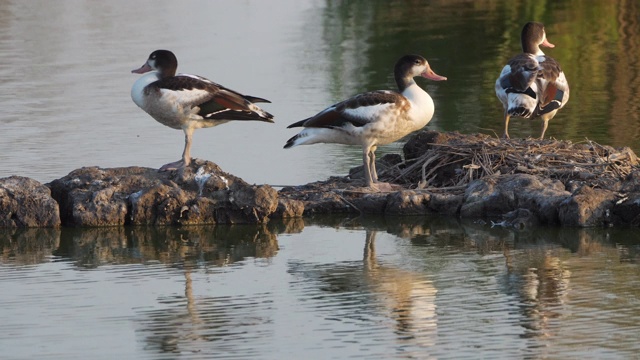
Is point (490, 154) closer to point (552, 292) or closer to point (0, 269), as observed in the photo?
point (552, 292)

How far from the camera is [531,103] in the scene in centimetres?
1470

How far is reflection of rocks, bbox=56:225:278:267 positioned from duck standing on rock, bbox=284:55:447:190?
1.20m

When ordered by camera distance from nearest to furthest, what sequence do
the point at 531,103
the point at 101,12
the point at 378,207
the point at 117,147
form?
the point at 378,207 → the point at 531,103 → the point at 117,147 → the point at 101,12

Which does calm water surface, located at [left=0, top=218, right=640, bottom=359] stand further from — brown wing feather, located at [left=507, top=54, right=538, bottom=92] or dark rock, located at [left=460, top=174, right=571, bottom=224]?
brown wing feather, located at [left=507, top=54, right=538, bottom=92]

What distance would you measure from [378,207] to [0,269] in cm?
366

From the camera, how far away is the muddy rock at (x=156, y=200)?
42.4 ft

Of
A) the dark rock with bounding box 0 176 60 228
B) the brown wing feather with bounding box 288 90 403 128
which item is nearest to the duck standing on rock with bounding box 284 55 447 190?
the brown wing feather with bounding box 288 90 403 128

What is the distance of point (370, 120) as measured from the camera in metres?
13.4

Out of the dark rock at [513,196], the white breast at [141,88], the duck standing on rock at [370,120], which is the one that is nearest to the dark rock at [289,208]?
the duck standing on rock at [370,120]

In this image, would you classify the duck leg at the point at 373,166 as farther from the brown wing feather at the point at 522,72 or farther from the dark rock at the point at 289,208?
the brown wing feather at the point at 522,72

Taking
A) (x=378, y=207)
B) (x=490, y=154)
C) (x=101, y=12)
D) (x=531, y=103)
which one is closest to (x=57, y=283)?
(x=378, y=207)

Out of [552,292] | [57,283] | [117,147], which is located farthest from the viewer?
[117,147]

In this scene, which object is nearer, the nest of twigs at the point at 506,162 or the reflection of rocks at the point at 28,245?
the reflection of rocks at the point at 28,245

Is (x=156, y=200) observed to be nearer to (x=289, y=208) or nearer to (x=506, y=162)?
Answer: (x=289, y=208)
